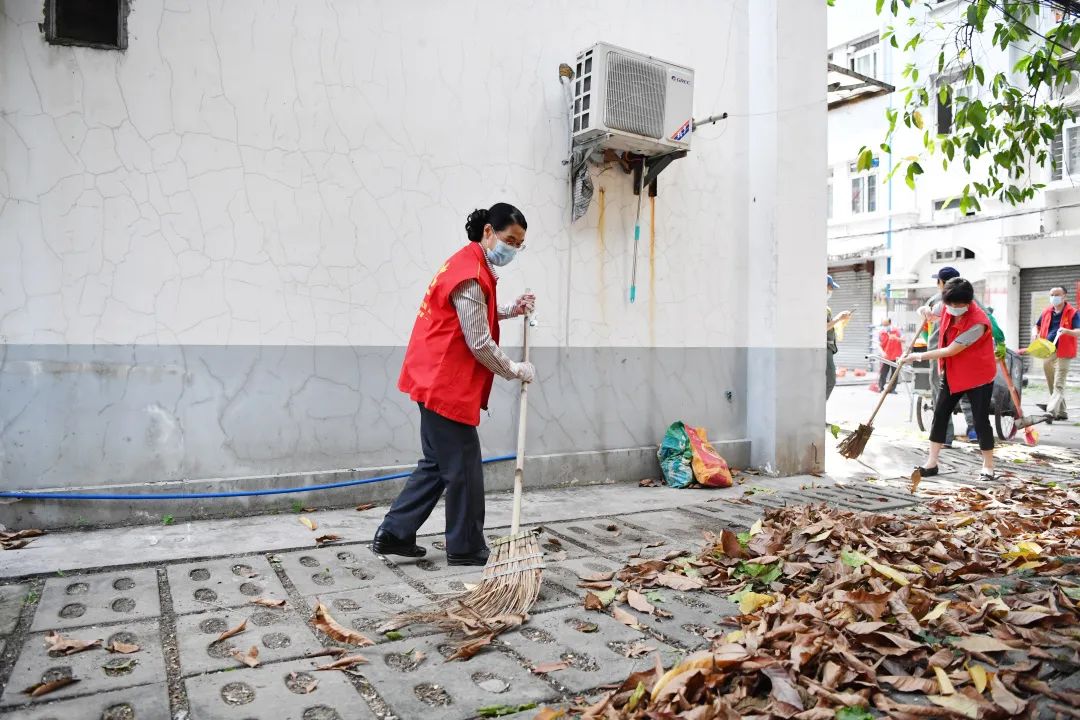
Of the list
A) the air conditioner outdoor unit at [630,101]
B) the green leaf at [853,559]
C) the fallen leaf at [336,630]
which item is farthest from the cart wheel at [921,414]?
the fallen leaf at [336,630]

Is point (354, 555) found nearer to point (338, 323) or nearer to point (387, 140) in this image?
point (338, 323)

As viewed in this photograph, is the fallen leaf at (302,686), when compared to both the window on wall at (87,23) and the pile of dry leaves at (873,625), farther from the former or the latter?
the window on wall at (87,23)

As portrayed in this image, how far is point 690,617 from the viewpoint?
337 centimetres

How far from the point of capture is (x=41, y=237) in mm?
4512

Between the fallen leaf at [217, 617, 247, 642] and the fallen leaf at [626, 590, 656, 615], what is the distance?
1.69 m

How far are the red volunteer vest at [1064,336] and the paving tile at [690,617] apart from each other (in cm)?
1026

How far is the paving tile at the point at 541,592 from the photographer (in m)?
3.50

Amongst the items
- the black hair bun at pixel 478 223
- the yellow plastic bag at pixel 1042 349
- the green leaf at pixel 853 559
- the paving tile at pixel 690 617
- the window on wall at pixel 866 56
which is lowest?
the paving tile at pixel 690 617

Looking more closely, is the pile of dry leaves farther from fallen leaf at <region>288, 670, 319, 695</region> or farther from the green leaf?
fallen leaf at <region>288, 670, 319, 695</region>

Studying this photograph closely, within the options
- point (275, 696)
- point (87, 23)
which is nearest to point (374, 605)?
point (275, 696)

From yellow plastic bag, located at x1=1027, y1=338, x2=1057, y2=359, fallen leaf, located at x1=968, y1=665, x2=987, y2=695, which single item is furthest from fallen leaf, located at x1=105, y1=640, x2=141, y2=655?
yellow plastic bag, located at x1=1027, y1=338, x2=1057, y2=359

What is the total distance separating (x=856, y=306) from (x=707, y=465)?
1828cm

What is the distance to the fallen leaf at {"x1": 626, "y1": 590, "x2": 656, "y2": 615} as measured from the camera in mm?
3438

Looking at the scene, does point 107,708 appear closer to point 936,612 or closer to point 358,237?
point 936,612
